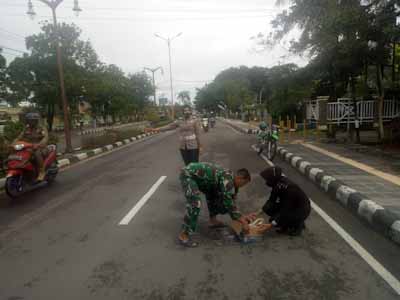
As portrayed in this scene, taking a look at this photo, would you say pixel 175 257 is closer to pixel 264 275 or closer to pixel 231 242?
pixel 231 242

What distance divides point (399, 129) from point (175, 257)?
10638mm

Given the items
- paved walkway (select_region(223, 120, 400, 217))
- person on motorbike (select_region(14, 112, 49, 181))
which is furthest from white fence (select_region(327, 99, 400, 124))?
person on motorbike (select_region(14, 112, 49, 181))

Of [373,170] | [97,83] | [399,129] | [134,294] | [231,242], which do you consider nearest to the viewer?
[134,294]

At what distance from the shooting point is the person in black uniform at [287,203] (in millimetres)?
3830

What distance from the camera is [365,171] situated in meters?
7.18

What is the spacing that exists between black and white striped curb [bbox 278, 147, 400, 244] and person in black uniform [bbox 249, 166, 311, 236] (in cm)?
108

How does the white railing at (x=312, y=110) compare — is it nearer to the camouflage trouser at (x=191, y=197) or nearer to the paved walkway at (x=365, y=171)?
the paved walkway at (x=365, y=171)

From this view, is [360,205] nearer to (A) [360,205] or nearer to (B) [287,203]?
(A) [360,205]

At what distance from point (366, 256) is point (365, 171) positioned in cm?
444

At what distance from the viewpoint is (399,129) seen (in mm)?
10680

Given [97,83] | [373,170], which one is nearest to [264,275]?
[373,170]

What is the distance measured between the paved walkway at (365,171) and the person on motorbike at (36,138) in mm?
6590

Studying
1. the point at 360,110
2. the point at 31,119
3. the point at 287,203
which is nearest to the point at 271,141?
the point at 287,203

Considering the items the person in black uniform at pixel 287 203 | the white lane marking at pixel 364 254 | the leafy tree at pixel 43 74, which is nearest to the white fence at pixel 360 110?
the white lane marking at pixel 364 254
